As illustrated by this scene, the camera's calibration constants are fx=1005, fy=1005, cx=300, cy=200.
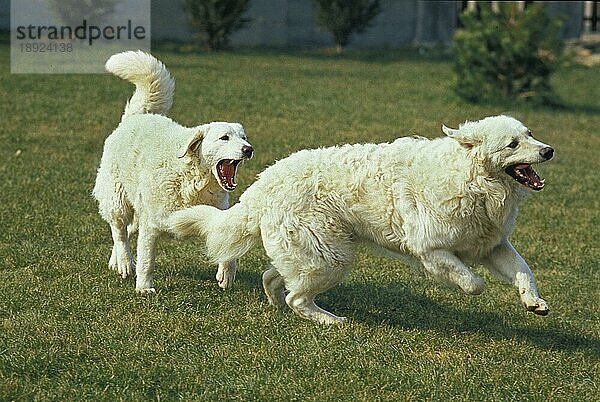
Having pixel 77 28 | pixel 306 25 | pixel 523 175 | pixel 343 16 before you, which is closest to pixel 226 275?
pixel 523 175

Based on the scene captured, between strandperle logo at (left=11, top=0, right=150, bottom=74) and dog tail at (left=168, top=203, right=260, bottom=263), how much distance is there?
15.0 meters

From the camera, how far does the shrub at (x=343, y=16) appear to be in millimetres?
26562

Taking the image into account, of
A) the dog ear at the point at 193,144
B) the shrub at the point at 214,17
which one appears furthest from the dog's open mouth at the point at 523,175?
the shrub at the point at 214,17

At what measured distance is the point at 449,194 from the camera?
5.91 metres

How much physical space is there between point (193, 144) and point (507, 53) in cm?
1205

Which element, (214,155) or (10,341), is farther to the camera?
(214,155)

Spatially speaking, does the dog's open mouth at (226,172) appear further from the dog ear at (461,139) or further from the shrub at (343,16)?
the shrub at (343,16)

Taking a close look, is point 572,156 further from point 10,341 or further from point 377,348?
point 10,341

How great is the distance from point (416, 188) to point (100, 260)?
9.82 feet

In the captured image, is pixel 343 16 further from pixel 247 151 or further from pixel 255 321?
pixel 255 321

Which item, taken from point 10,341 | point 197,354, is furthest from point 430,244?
point 10,341

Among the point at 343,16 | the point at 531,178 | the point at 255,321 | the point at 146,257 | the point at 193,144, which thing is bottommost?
the point at 343,16

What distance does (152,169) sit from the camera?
271 inches

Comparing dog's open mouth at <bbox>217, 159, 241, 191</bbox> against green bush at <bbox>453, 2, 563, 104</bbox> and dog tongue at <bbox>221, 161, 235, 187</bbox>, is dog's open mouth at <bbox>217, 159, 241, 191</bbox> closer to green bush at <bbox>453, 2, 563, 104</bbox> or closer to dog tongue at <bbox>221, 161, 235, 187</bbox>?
dog tongue at <bbox>221, 161, 235, 187</bbox>
